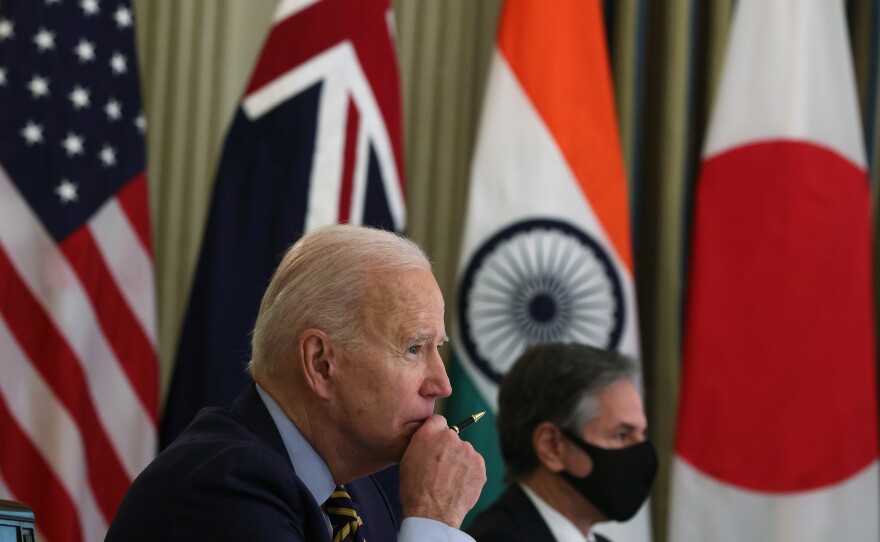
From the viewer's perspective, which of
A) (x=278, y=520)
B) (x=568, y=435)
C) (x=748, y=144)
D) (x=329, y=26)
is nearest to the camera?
(x=278, y=520)

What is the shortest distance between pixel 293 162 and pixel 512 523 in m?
1.62

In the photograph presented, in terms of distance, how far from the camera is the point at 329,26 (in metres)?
4.12

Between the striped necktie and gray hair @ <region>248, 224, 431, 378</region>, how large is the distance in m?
0.25

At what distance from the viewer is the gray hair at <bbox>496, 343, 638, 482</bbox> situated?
325 cm

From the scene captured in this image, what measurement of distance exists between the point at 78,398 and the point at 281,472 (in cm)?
237

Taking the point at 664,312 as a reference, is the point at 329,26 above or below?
above

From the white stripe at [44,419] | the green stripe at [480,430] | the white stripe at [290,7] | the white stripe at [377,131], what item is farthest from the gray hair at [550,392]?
the white stripe at [290,7]

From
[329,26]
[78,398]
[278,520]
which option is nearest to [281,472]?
[278,520]

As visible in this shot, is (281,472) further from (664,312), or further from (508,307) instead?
(664,312)

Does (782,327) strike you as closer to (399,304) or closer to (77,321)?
(77,321)

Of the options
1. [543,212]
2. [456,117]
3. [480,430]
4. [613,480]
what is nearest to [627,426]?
[613,480]

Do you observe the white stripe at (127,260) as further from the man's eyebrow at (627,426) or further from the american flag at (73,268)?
the man's eyebrow at (627,426)

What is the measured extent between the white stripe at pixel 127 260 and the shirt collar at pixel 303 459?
213 cm

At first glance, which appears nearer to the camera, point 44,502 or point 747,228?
point 44,502
